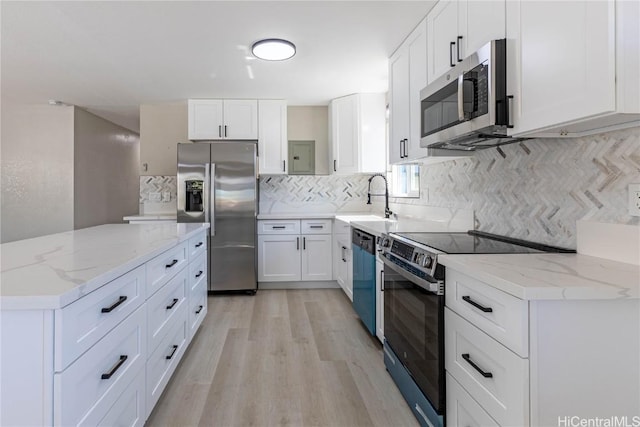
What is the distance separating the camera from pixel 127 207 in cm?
657

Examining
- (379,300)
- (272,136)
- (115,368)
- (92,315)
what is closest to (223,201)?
(272,136)

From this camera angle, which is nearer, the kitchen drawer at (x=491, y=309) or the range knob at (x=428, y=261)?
the kitchen drawer at (x=491, y=309)

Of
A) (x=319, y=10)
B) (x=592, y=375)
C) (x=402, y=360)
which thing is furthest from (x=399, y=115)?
(x=592, y=375)

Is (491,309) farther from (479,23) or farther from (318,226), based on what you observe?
(318,226)

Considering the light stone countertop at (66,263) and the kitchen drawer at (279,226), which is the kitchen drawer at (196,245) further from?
the kitchen drawer at (279,226)

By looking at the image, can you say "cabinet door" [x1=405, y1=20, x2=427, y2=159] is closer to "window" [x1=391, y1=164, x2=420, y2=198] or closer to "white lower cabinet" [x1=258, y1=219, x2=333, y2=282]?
"window" [x1=391, y1=164, x2=420, y2=198]

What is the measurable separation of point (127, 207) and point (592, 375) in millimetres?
7083

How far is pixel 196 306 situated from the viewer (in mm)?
2676

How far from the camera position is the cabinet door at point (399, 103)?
2709 millimetres

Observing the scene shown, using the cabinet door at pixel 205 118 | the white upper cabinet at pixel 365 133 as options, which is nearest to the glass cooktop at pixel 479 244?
the white upper cabinet at pixel 365 133

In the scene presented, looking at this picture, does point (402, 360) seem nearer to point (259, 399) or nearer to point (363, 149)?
point (259, 399)

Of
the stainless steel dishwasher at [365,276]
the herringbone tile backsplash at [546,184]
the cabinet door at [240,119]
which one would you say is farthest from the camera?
the cabinet door at [240,119]

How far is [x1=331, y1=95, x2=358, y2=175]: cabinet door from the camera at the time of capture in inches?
165

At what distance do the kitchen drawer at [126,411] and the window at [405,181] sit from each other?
2.62 m
